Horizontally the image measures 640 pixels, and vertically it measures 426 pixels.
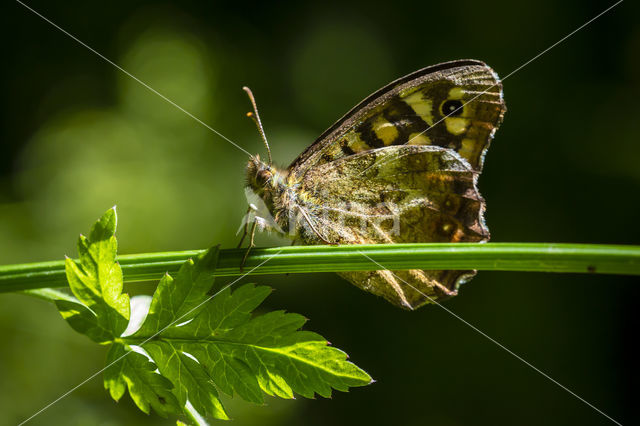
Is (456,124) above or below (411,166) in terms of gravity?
above

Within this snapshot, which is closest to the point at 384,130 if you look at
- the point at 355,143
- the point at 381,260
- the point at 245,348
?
the point at 355,143

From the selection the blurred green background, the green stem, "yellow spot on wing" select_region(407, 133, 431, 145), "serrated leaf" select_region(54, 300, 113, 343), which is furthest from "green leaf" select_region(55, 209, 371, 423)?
the blurred green background

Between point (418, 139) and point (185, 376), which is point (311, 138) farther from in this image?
point (185, 376)

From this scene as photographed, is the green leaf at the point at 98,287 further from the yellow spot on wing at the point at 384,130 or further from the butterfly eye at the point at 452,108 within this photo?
the butterfly eye at the point at 452,108

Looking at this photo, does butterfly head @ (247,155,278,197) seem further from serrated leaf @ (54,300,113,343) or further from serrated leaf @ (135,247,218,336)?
serrated leaf @ (54,300,113,343)

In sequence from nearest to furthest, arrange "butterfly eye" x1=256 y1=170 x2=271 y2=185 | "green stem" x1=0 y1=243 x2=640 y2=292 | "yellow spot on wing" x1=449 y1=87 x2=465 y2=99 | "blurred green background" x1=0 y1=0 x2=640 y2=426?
1. "green stem" x1=0 y1=243 x2=640 y2=292
2. "butterfly eye" x1=256 y1=170 x2=271 y2=185
3. "yellow spot on wing" x1=449 y1=87 x2=465 y2=99
4. "blurred green background" x1=0 y1=0 x2=640 y2=426

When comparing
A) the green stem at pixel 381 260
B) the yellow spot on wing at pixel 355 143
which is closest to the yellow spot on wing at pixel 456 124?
the yellow spot on wing at pixel 355 143

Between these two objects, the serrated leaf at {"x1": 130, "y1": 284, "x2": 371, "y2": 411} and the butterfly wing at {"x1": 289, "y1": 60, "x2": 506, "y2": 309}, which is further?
the butterfly wing at {"x1": 289, "y1": 60, "x2": 506, "y2": 309}
